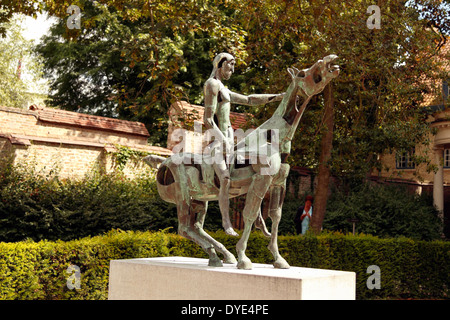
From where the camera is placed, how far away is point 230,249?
9.21 meters

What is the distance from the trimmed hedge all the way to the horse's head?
4.30 meters

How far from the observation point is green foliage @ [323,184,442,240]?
15367mm

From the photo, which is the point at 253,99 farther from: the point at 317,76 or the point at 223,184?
the point at 223,184

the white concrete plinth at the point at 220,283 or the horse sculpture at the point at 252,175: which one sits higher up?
the horse sculpture at the point at 252,175

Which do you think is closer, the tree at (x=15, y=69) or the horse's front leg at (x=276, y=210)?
the horse's front leg at (x=276, y=210)

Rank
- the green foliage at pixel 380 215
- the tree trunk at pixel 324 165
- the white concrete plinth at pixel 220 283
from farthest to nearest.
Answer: the green foliage at pixel 380 215
the tree trunk at pixel 324 165
the white concrete plinth at pixel 220 283

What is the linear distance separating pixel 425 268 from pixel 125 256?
23.1 feet

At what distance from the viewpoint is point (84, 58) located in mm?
22375

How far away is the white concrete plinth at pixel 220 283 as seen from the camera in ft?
14.6

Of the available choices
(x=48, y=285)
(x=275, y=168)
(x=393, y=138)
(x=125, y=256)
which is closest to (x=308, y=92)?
(x=275, y=168)

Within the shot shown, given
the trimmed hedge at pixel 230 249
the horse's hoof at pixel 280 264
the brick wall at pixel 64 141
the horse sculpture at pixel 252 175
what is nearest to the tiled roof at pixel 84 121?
the brick wall at pixel 64 141

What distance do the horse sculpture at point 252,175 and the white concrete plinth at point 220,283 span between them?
0.37 meters

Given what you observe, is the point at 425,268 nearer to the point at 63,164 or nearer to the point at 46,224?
the point at 46,224

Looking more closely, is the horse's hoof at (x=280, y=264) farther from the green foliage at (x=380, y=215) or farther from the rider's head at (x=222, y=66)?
the green foliage at (x=380, y=215)
